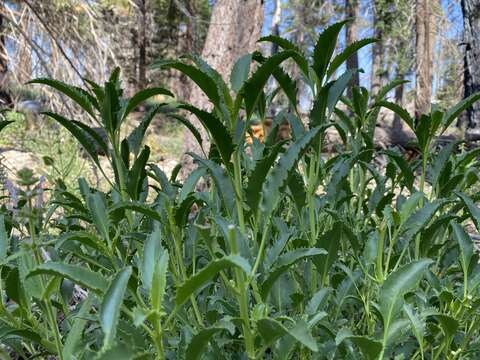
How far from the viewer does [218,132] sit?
79cm

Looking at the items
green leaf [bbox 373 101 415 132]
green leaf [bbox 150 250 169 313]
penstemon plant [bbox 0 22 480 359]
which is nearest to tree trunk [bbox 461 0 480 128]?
penstemon plant [bbox 0 22 480 359]

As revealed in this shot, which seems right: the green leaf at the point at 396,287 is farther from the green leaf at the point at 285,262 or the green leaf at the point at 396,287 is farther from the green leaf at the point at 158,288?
the green leaf at the point at 158,288

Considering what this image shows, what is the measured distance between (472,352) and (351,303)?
300mm

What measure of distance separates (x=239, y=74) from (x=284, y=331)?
0.45 m

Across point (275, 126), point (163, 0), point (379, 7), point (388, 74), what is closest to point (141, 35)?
point (163, 0)

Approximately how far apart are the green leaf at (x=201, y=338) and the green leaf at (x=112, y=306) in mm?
120

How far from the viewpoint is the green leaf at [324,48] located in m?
0.90

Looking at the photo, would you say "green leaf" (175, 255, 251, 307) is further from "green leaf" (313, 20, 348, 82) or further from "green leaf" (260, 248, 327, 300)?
"green leaf" (313, 20, 348, 82)

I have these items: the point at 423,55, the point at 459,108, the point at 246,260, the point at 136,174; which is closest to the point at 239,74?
the point at 136,174

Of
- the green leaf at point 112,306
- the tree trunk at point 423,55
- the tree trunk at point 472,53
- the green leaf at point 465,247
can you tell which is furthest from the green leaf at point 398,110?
the tree trunk at point 423,55

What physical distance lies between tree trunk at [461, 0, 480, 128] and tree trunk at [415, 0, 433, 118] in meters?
4.78

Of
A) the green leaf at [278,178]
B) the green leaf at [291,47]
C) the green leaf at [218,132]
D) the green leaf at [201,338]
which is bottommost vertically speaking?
the green leaf at [201,338]

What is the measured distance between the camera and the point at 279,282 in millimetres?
972

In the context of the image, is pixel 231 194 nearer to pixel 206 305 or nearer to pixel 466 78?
pixel 206 305
